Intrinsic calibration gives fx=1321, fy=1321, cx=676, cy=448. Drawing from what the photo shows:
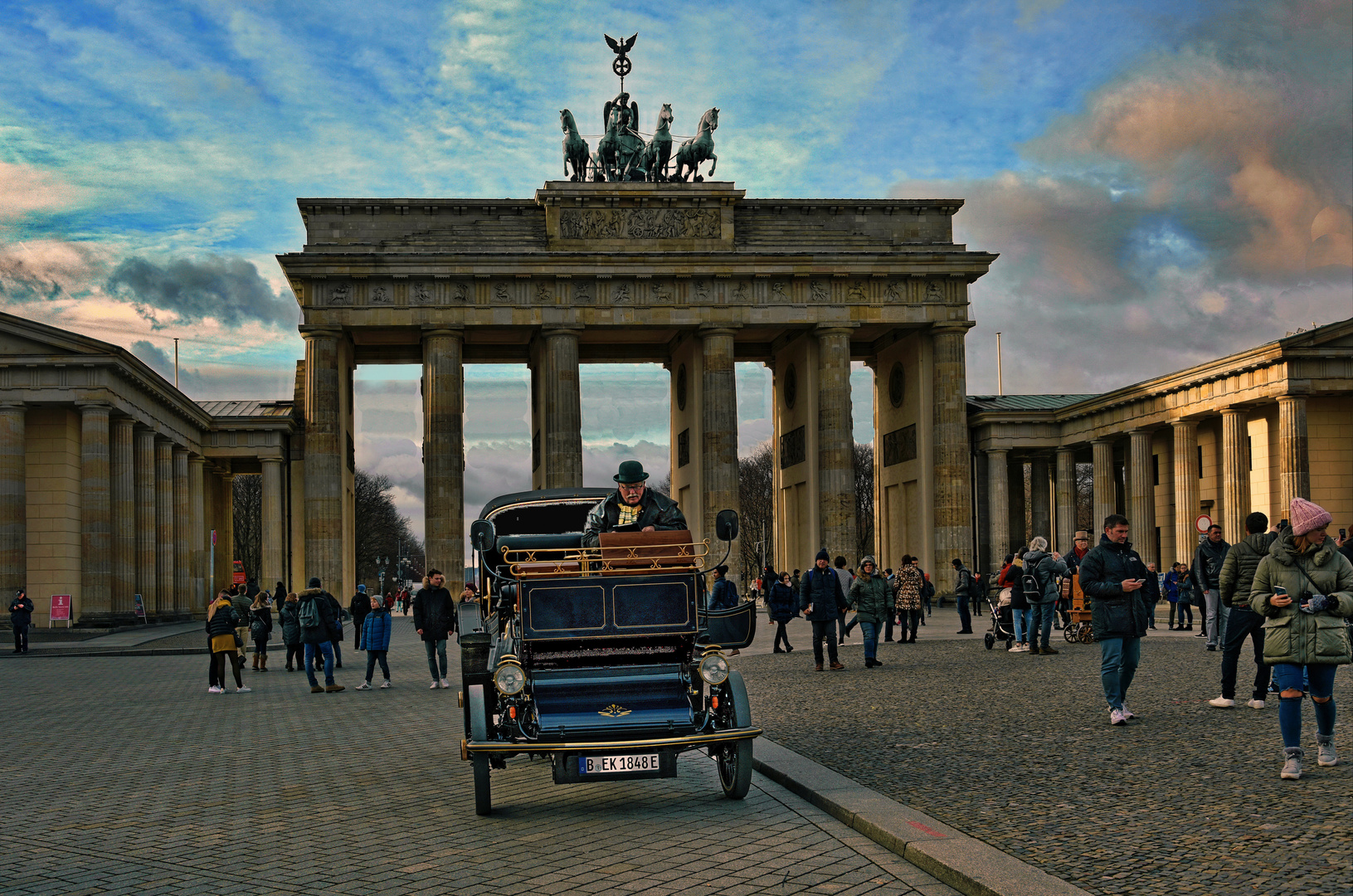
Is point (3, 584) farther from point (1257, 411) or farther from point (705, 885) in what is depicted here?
point (1257, 411)

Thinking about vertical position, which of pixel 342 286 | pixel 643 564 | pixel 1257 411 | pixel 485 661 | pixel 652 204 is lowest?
pixel 485 661

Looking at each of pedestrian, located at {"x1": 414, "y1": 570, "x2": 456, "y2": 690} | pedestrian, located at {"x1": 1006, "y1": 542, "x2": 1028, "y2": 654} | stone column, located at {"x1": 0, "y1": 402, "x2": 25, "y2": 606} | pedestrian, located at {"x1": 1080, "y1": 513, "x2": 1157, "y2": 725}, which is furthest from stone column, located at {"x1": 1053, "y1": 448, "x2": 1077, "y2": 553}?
pedestrian, located at {"x1": 1080, "y1": 513, "x2": 1157, "y2": 725}

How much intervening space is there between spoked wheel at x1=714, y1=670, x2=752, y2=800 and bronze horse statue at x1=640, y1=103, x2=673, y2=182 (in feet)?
167

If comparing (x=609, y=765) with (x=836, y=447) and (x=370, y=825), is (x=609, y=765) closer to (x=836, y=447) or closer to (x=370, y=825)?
(x=370, y=825)

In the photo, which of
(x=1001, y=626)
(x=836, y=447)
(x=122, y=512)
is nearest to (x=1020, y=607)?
(x=1001, y=626)

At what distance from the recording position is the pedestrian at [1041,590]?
72.0ft

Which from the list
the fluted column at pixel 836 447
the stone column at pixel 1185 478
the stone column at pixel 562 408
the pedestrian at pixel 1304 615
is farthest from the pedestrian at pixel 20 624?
the stone column at pixel 1185 478

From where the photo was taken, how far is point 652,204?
189 ft

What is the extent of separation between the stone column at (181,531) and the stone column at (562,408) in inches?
582

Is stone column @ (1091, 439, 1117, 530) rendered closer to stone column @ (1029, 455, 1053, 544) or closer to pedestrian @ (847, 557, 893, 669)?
stone column @ (1029, 455, 1053, 544)

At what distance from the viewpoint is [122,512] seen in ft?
143

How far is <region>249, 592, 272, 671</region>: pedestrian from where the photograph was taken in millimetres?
25484

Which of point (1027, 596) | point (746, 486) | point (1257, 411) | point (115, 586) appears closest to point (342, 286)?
point (115, 586)

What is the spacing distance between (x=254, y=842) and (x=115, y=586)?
37830 mm
